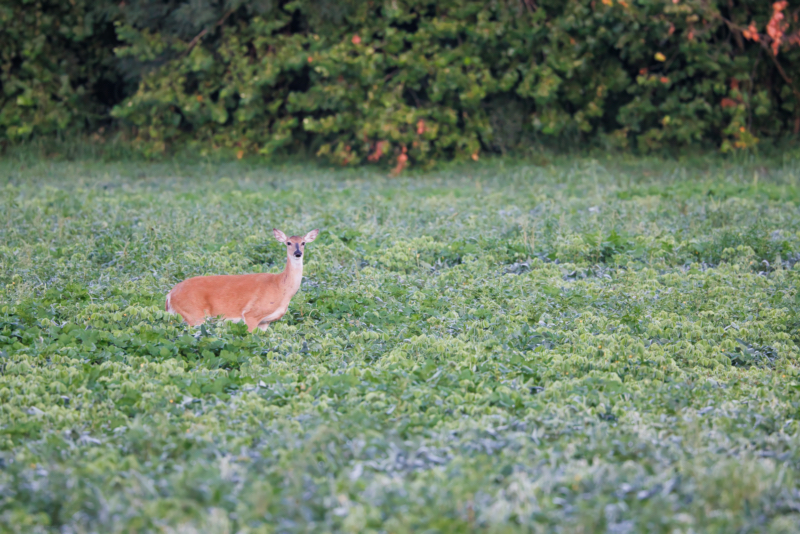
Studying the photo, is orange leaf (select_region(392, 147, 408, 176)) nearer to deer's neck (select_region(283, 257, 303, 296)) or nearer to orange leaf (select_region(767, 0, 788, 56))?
orange leaf (select_region(767, 0, 788, 56))

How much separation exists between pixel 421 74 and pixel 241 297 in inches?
397

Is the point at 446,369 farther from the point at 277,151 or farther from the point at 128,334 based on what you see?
the point at 277,151

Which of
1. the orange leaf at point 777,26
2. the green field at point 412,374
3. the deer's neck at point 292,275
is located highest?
the orange leaf at point 777,26

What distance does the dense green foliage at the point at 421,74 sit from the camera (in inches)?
587

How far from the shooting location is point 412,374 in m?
4.80

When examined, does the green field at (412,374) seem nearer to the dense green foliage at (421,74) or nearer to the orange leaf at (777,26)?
the orange leaf at (777,26)

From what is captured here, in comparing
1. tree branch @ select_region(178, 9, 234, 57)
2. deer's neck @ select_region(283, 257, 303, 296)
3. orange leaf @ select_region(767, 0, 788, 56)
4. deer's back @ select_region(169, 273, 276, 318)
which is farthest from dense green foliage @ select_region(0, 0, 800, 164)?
deer's back @ select_region(169, 273, 276, 318)

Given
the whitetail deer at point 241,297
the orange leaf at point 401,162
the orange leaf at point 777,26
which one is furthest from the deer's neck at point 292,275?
the orange leaf at point 777,26

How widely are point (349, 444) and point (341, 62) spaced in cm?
1205

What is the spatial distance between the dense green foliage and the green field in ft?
18.0

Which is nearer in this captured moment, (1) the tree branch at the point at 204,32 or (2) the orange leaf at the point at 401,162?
(2) the orange leaf at the point at 401,162

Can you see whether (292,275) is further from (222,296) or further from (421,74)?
(421,74)

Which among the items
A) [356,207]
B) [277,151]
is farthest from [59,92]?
[356,207]

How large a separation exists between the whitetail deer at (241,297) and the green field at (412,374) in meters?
0.17
